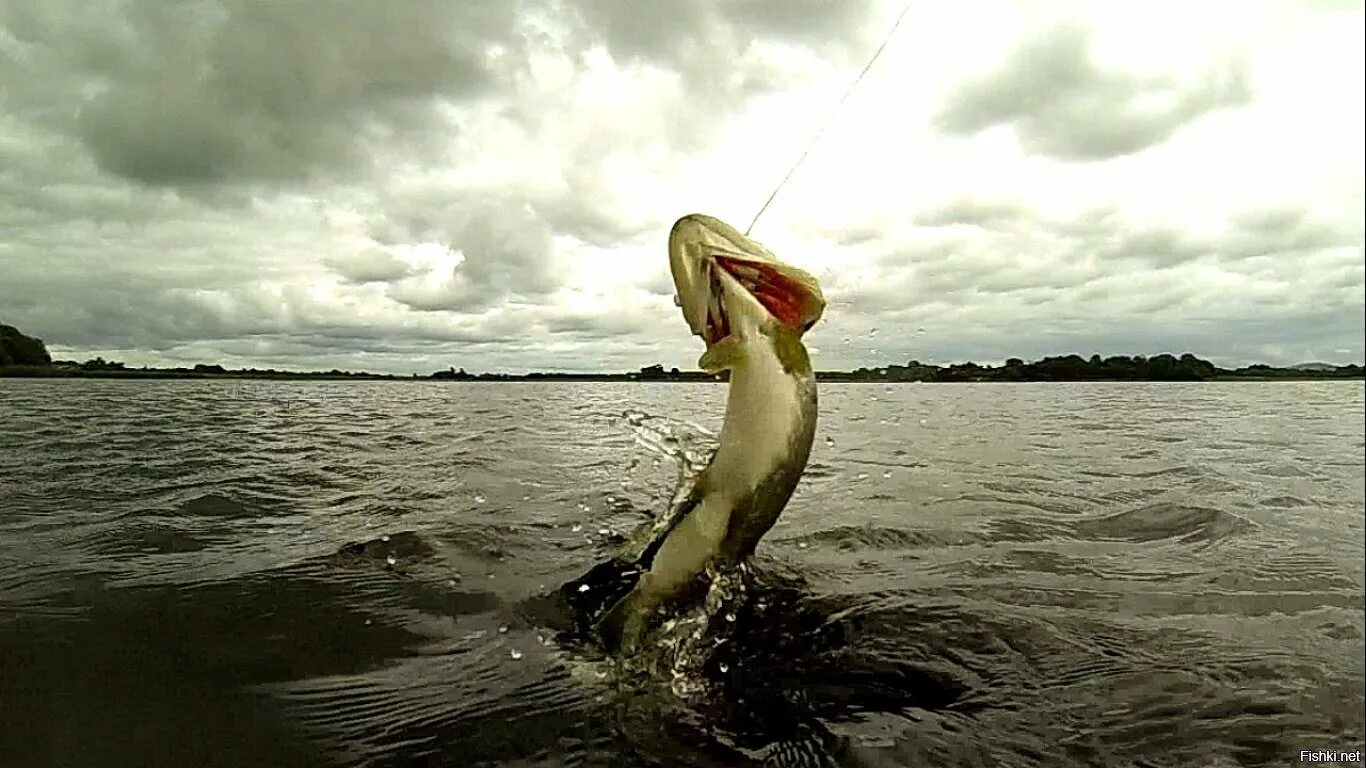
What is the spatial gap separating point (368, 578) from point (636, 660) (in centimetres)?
310

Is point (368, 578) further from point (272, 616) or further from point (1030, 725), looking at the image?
point (1030, 725)

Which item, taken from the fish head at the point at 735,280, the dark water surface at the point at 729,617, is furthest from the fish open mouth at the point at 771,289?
the dark water surface at the point at 729,617

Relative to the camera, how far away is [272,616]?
5.61m

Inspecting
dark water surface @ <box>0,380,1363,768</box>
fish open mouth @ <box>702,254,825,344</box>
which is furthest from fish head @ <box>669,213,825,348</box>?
dark water surface @ <box>0,380,1363,768</box>

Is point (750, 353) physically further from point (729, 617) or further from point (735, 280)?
point (729, 617)

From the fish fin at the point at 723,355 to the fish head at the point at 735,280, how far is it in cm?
7

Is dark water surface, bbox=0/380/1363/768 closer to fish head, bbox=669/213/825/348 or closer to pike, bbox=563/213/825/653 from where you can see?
pike, bbox=563/213/825/653

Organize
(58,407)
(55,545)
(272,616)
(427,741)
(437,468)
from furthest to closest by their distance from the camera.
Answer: (58,407), (437,468), (55,545), (272,616), (427,741)

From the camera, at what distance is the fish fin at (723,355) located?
3930mm

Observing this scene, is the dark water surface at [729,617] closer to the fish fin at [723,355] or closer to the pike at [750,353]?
the pike at [750,353]

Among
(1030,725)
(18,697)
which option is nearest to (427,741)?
(18,697)

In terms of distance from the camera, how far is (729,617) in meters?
4.91

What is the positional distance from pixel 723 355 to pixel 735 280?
1.17 feet

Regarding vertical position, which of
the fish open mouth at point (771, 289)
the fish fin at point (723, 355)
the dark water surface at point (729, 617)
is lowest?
the dark water surface at point (729, 617)
